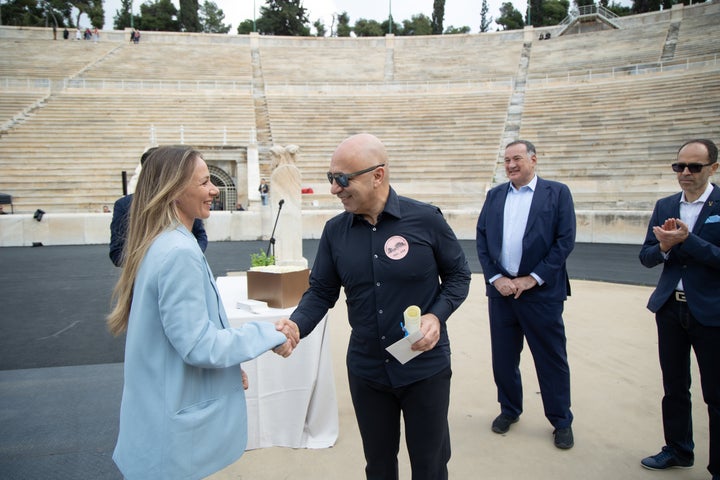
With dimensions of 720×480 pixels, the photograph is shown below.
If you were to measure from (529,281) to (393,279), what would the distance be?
1598 millimetres

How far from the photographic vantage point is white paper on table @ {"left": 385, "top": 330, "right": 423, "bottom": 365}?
2026 millimetres

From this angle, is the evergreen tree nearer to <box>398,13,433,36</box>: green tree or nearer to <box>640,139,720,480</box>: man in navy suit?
<box>398,13,433,36</box>: green tree

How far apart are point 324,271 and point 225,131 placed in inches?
802

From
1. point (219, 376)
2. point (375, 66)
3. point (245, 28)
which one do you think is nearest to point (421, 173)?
point (375, 66)

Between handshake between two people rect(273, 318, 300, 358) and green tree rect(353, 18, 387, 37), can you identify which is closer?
handshake between two people rect(273, 318, 300, 358)

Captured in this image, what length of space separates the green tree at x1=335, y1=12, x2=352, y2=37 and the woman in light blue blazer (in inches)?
2525

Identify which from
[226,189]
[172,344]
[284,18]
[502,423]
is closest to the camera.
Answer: [172,344]

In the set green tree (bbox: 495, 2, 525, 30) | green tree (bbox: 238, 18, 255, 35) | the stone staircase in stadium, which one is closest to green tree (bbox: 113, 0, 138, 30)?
green tree (bbox: 238, 18, 255, 35)

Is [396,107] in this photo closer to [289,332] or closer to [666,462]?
[666,462]

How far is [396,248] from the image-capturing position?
87.2 inches

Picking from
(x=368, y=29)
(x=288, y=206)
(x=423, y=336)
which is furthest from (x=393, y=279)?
(x=368, y=29)

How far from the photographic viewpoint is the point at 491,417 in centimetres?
384

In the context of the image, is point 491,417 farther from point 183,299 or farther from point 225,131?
point 225,131

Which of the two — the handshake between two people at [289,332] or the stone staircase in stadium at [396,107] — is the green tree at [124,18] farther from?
the handshake between two people at [289,332]
